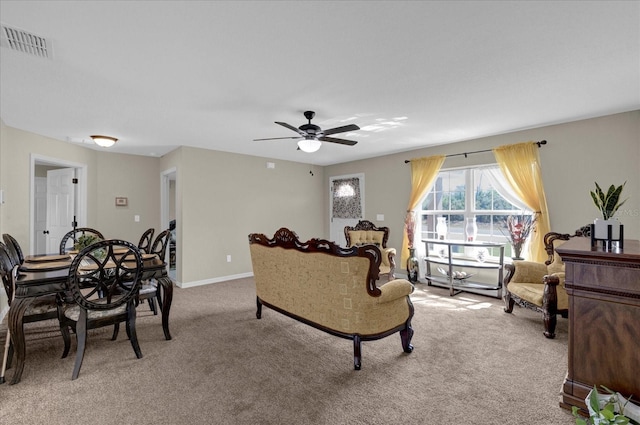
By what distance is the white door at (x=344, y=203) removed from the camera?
6.48 m

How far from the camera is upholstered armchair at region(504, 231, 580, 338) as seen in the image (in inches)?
119

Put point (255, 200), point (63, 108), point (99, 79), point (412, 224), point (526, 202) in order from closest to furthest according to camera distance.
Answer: point (99, 79)
point (63, 108)
point (526, 202)
point (412, 224)
point (255, 200)

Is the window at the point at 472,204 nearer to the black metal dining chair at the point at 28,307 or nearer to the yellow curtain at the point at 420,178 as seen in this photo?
the yellow curtain at the point at 420,178

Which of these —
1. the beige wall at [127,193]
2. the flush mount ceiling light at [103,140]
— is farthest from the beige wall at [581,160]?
the beige wall at [127,193]

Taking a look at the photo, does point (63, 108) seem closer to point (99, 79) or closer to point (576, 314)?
point (99, 79)

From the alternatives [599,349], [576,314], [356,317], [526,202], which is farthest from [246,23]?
[526,202]

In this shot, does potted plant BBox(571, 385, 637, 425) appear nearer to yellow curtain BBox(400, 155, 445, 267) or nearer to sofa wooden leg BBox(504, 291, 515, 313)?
sofa wooden leg BBox(504, 291, 515, 313)

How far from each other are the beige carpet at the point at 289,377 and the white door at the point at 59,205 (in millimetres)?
2509

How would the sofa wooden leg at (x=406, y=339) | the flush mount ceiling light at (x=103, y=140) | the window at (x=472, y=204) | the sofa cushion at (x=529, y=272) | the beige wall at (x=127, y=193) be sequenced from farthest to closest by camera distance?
the beige wall at (x=127, y=193)
the window at (x=472, y=204)
the flush mount ceiling light at (x=103, y=140)
the sofa cushion at (x=529, y=272)
the sofa wooden leg at (x=406, y=339)

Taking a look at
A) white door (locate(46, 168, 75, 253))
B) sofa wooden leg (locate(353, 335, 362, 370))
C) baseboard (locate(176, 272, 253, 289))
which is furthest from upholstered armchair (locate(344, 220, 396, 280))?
white door (locate(46, 168, 75, 253))

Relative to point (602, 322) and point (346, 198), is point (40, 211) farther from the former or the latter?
point (602, 322)

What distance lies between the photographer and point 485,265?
436cm

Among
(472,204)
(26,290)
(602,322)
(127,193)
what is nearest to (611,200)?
(602,322)

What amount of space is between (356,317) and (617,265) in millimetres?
1646
